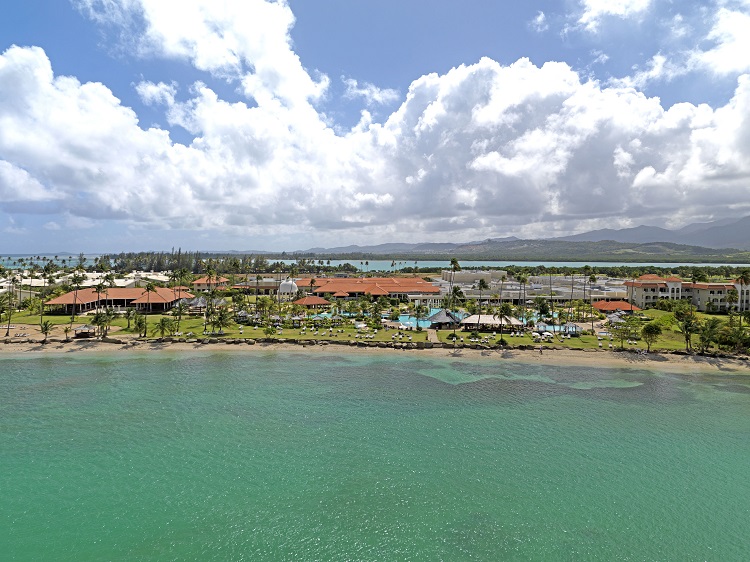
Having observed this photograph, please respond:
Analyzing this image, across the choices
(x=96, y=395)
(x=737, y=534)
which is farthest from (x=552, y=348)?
(x=96, y=395)

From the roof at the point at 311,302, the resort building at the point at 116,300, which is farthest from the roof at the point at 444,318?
the resort building at the point at 116,300

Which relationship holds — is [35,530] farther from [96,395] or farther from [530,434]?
[530,434]

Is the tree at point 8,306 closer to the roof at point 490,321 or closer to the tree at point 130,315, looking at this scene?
the tree at point 130,315

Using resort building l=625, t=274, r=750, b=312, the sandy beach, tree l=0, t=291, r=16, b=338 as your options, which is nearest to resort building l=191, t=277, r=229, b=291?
tree l=0, t=291, r=16, b=338

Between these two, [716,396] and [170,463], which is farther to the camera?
[716,396]

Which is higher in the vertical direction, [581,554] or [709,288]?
[709,288]

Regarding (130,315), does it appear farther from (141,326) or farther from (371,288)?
(371,288)

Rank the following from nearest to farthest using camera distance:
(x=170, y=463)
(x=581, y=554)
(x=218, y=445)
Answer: (x=581, y=554), (x=170, y=463), (x=218, y=445)

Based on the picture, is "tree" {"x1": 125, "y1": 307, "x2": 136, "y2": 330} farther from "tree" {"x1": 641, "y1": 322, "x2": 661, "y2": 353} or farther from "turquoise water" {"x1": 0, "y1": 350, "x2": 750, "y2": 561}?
"tree" {"x1": 641, "y1": 322, "x2": 661, "y2": 353}
